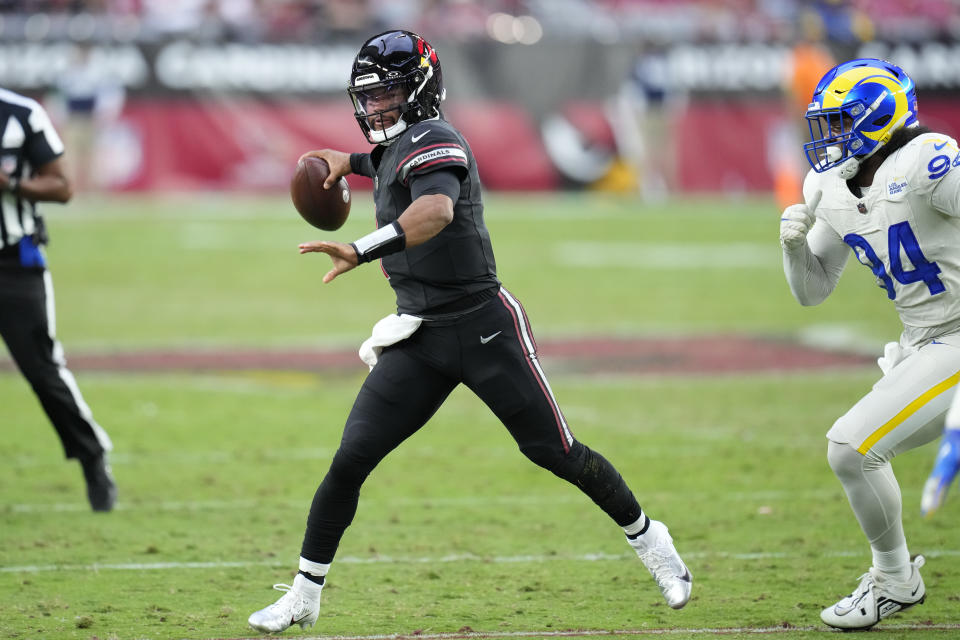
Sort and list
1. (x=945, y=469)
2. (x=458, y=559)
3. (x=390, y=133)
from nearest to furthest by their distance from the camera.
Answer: (x=945, y=469)
(x=390, y=133)
(x=458, y=559)

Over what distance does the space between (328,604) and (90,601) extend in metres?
0.94

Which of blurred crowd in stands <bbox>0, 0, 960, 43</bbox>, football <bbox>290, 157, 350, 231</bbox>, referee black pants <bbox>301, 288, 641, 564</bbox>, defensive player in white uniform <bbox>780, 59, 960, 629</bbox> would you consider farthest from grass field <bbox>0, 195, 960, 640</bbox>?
blurred crowd in stands <bbox>0, 0, 960, 43</bbox>

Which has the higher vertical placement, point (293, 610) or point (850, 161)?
point (850, 161)

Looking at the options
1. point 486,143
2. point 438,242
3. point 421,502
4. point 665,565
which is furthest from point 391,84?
point 486,143

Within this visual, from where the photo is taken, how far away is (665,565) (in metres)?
5.16

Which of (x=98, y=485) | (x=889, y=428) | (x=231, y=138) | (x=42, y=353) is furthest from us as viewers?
(x=231, y=138)

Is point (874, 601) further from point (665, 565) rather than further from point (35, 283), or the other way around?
point (35, 283)

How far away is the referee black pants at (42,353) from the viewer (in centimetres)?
664

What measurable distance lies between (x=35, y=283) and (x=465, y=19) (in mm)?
17052

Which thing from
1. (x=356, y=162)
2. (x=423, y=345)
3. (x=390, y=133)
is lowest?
(x=423, y=345)

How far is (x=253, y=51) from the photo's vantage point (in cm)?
2048

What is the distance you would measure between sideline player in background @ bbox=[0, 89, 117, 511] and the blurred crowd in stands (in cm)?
1410

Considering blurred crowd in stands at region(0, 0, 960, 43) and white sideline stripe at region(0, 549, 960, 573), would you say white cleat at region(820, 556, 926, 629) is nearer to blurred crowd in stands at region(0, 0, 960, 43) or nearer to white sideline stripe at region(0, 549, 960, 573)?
white sideline stripe at region(0, 549, 960, 573)

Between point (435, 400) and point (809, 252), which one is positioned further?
point (809, 252)
